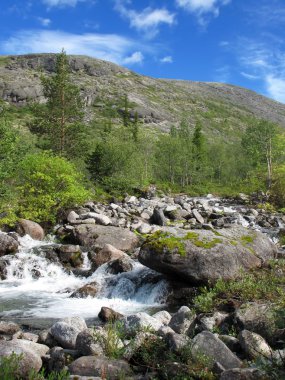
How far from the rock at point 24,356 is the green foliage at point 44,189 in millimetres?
21476

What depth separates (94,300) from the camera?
16.8m

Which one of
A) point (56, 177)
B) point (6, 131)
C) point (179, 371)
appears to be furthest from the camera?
point (56, 177)

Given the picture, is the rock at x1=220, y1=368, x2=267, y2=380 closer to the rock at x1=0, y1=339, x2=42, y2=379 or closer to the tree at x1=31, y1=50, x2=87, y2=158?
the rock at x1=0, y1=339, x2=42, y2=379

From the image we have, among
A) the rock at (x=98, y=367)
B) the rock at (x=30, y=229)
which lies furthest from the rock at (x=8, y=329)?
the rock at (x=30, y=229)

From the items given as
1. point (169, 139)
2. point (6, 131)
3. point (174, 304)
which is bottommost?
point (174, 304)

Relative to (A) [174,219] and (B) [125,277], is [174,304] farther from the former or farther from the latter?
(A) [174,219]

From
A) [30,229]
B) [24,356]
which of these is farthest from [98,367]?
[30,229]

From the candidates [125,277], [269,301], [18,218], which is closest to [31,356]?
[269,301]

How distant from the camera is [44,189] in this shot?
1215 inches

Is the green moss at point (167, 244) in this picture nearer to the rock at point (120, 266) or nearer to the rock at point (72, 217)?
the rock at point (120, 266)

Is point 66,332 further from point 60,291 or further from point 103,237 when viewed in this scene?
point 103,237

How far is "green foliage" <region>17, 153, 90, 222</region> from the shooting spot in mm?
29672

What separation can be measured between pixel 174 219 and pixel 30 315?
1971 centimetres

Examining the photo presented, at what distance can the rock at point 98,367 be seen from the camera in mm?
7465
